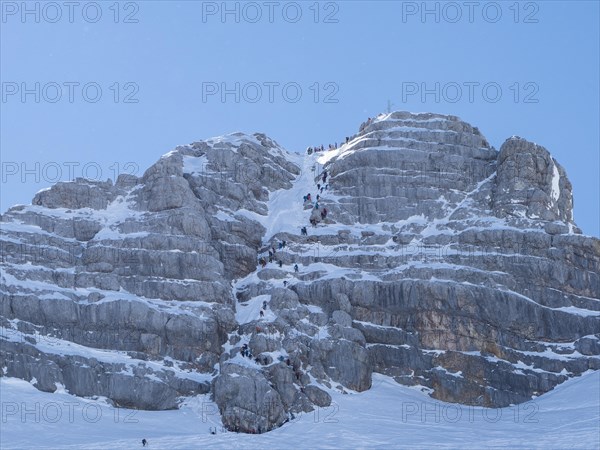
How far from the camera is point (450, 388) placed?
112 m

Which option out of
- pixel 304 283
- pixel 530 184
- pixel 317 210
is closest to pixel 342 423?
pixel 304 283

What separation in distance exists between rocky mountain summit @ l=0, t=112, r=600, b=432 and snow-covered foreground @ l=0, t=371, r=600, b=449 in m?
2.59

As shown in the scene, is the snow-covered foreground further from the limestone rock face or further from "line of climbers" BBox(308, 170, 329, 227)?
"line of climbers" BBox(308, 170, 329, 227)

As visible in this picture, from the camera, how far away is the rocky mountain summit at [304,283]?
109188 millimetres

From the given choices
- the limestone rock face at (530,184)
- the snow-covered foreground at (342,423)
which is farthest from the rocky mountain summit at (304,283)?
the snow-covered foreground at (342,423)

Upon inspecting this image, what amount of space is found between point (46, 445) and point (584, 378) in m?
53.5

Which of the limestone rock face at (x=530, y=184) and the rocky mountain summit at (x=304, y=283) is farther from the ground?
the limestone rock face at (x=530, y=184)

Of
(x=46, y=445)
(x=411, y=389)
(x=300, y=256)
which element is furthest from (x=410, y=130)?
(x=46, y=445)

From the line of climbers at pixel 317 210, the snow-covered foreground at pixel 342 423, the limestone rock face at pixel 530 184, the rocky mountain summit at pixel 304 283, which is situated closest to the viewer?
the snow-covered foreground at pixel 342 423

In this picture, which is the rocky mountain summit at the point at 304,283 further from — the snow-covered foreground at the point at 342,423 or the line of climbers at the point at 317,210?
the snow-covered foreground at the point at 342,423

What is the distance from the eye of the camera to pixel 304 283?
12025 cm

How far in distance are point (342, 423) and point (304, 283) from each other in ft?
75.0

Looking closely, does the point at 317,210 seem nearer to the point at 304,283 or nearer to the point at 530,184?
the point at 304,283

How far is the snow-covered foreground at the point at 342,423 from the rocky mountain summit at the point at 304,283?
2592 mm
